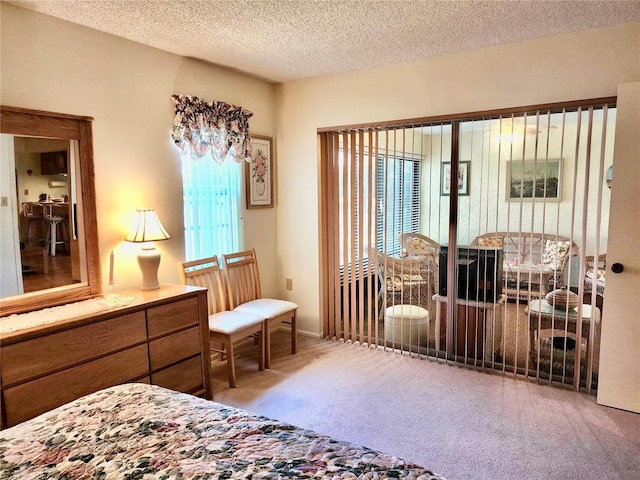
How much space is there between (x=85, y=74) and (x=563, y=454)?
3.56 metres

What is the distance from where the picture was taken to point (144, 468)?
1244mm

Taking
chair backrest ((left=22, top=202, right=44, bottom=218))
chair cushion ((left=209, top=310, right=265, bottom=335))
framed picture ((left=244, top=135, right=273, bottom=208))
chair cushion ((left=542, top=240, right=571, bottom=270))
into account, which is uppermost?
framed picture ((left=244, top=135, right=273, bottom=208))

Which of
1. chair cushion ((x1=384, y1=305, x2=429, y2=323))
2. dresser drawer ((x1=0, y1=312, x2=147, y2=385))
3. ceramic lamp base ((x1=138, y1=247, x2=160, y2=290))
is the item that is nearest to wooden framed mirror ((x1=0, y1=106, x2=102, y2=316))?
ceramic lamp base ((x1=138, y1=247, x2=160, y2=290))

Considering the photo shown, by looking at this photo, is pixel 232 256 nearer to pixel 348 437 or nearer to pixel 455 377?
pixel 348 437

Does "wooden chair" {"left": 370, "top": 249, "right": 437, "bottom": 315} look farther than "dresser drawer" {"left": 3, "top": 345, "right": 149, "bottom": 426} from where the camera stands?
Yes

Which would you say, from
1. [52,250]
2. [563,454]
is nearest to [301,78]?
[52,250]

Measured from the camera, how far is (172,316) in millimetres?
2717

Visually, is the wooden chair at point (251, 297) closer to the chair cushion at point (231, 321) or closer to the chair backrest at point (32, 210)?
the chair cushion at point (231, 321)

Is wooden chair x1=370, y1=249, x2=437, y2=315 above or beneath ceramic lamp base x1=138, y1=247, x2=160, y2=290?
beneath

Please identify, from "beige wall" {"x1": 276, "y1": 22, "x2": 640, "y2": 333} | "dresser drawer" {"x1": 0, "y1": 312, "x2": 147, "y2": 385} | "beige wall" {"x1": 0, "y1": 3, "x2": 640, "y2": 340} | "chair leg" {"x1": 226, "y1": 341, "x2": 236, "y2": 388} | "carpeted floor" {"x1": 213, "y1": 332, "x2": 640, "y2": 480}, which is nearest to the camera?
"dresser drawer" {"x1": 0, "y1": 312, "x2": 147, "y2": 385}

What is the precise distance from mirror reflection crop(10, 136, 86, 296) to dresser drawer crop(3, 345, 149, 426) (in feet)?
2.04

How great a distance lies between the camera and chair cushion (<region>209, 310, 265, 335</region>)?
307cm

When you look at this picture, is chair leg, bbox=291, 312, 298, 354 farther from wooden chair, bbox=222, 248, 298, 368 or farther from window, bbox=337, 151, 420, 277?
window, bbox=337, 151, 420, 277

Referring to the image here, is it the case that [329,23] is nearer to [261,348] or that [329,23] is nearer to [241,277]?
[241,277]
